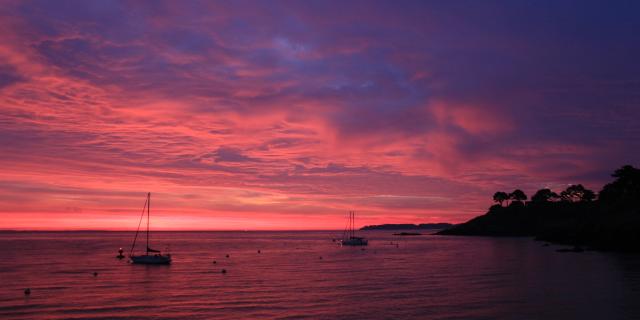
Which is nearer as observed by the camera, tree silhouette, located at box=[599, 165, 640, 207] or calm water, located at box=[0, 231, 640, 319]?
calm water, located at box=[0, 231, 640, 319]

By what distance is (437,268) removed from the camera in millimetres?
74750

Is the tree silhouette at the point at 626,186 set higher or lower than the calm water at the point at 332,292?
higher

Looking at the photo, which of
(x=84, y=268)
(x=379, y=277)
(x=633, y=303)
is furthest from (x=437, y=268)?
(x=84, y=268)

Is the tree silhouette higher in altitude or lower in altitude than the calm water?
higher

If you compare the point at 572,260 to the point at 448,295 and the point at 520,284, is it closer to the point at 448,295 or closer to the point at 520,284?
the point at 520,284

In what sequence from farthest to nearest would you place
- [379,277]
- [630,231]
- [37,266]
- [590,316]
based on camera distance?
[630,231]
[37,266]
[379,277]
[590,316]

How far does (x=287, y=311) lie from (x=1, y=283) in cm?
3722

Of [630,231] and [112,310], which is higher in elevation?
[630,231]

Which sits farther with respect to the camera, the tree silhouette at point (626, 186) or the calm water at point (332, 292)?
the tree silhouette at point (626, 186)

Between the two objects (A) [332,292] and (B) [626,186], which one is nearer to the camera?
(A) [332,292]

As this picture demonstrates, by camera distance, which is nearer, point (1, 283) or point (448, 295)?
point (448, 295)

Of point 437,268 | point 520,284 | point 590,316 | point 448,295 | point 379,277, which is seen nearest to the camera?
point 590,316

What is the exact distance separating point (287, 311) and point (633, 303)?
87.1 ft

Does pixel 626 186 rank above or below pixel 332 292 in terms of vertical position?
above
